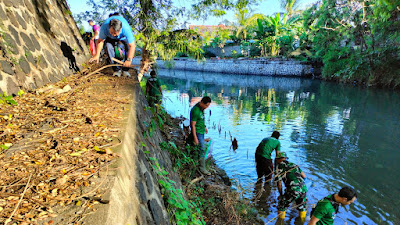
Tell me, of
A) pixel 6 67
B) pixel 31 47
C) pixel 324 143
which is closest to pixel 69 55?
pixel 31 47

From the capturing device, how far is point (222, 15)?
1043 cm

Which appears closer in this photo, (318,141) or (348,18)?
(318,141)

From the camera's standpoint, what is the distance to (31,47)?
4.31 m

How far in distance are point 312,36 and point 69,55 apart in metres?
25.7

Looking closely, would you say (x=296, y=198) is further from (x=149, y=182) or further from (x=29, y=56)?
(x=29, y=56)

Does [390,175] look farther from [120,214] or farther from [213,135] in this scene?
[120,214]

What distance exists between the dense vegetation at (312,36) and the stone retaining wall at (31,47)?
14.1ft

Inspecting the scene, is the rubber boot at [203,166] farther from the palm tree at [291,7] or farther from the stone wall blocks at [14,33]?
the palm tree at [291,7]

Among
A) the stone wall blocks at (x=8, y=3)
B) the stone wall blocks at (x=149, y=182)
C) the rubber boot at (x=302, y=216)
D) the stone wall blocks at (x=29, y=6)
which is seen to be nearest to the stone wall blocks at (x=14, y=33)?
the stone wall blocks at (x=8, y=3)

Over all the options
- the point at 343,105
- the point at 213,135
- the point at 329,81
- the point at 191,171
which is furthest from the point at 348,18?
the point at 191,171

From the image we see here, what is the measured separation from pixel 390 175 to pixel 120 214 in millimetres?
8019

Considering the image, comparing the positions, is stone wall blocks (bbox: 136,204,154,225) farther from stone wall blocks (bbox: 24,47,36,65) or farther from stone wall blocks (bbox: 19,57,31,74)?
stone wall blocks (bbox: 24,47,36,65)

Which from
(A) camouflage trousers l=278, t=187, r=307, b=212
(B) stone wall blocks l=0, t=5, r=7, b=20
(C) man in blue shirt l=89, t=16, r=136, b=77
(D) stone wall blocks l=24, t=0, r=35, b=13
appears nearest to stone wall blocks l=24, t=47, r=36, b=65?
(B) stone wall blocks l=0, t=5, r=7, b=20

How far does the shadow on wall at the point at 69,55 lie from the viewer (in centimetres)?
587
